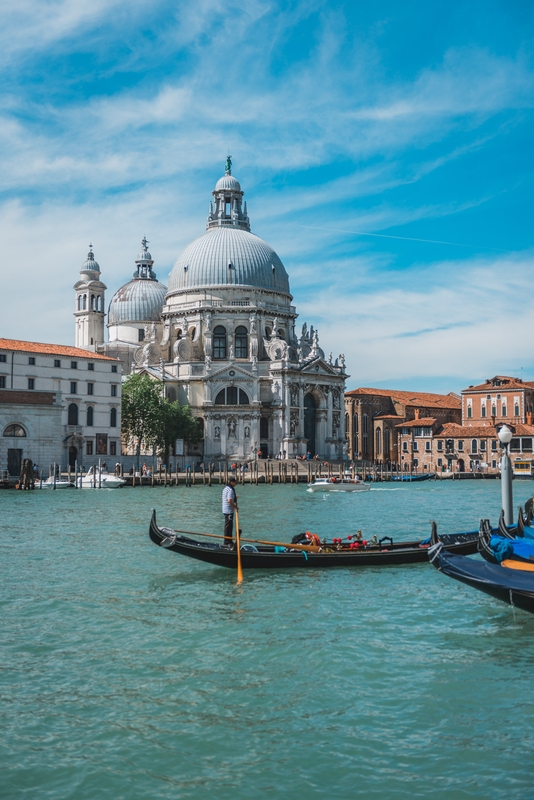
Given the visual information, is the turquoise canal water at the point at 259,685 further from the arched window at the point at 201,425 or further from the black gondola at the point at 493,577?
the arched window at the point at 201,425

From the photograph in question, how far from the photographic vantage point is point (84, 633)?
10781mm

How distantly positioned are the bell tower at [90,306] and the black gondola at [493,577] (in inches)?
2312

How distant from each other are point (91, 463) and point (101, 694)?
132 ft

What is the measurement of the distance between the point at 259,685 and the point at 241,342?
5655 centimetres

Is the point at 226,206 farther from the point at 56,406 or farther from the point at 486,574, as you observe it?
the point at 486,574

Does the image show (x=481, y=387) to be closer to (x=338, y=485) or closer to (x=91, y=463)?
(x=338, y=485)

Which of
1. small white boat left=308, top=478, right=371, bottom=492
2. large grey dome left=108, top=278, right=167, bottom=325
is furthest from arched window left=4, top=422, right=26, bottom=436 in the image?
large grey dome left=108, top=278, right=167, bottom=325

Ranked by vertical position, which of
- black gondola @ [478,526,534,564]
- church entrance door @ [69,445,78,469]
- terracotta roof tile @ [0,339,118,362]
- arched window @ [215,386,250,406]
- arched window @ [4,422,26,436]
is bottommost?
black gondola @ [478,526,534,564]

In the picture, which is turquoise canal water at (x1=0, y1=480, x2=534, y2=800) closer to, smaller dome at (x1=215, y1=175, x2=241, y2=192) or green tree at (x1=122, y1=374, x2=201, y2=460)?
green tree at (x1=122, y1=374, x2=201, y2=460)

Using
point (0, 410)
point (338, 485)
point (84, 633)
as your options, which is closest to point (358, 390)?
point (338, 485)

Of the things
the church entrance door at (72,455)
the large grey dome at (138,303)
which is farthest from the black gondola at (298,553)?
the large grey dome at (138,303)

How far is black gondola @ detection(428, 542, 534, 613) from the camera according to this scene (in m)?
10.6

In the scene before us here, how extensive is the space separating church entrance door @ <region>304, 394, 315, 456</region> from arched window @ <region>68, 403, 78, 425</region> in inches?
814

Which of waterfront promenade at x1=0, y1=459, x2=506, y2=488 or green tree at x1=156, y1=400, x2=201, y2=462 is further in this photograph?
green tree at x1=156, y1=400, x2=201, y2=462
